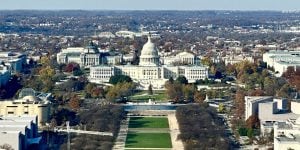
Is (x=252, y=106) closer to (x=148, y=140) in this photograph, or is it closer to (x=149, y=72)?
(x=148, y=140)

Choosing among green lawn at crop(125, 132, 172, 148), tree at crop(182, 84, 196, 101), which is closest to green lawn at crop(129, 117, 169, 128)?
green lawn at crop(125, 132, 172, 148)

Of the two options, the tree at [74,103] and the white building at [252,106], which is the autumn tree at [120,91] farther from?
the white building at [252,106]

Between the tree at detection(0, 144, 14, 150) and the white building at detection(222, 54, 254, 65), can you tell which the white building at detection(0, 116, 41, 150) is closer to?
the tree at detection(0, 144, 14, 150)

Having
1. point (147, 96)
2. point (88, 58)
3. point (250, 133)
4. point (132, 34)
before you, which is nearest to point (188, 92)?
point (147, 96)

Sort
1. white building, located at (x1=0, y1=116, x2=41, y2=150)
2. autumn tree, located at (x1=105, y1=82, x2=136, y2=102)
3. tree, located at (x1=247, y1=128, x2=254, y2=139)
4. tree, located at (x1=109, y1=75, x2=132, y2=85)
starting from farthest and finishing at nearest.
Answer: tree, located at (x1=109, y1=75, x2=132, y2=85) → autumn tree, located at (x1=105, y1=82, x2=136, y2=102) → tree, located at (x1=247, y1=128, x2=254, y2=139) → white building, located at (x1=0, y1=116, x2=41, y2=150)

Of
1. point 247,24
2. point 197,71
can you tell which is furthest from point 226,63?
point 247,24

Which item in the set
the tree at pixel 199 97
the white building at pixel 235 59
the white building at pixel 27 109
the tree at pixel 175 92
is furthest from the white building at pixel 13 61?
the white building at pixel 27 109
